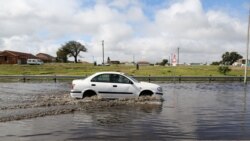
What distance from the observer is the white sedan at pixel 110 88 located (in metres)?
18.1

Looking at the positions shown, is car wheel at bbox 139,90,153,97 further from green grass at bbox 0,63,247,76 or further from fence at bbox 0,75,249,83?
green grass at bbox 0,63,247,76

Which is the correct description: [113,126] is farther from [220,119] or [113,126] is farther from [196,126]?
[220,119]

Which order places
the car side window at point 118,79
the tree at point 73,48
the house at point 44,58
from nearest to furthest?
the car side window at point 118,79, the tree at point 73,48, the house at point 44,58

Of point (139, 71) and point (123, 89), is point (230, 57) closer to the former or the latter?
point (139, 71)

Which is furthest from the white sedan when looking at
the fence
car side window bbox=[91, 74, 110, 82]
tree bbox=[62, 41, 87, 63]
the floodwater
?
tree bbox=[62, 41, 87, 63]

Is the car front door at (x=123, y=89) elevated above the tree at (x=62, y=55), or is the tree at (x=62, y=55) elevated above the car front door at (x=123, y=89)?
the tree at (x=62, y=55)

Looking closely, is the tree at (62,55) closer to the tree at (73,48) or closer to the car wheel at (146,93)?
the tree at (73,48)

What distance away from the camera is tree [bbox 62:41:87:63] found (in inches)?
4584

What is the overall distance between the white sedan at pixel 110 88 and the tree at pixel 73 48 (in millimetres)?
99267

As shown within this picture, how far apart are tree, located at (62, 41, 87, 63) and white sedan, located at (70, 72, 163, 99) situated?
99.3 meters

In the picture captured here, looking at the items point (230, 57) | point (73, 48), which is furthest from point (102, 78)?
point (230, 57)

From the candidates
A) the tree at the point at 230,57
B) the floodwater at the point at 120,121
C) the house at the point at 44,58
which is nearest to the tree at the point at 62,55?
the house at the point at 44,58

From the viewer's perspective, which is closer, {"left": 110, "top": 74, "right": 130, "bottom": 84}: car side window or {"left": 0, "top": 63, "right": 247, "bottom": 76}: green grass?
{"left": 110, "top": 74, "right": 130, "bottom": 84}: car side window

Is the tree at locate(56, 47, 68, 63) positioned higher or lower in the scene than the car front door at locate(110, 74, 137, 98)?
higher
